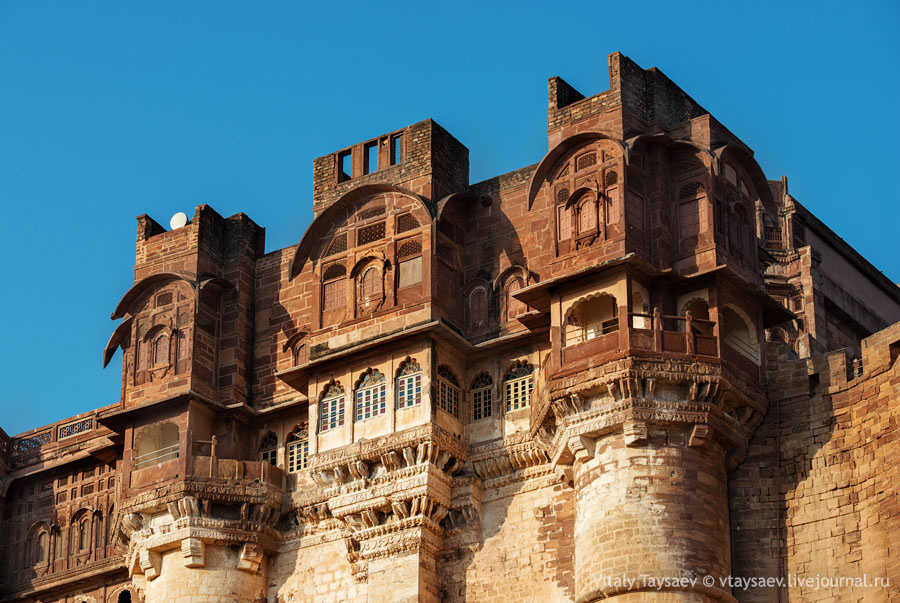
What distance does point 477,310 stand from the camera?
149ft

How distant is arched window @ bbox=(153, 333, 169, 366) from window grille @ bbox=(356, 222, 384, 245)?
533 centimetres

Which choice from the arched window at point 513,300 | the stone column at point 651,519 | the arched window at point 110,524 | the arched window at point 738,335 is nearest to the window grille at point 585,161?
the arched window at point 513,300

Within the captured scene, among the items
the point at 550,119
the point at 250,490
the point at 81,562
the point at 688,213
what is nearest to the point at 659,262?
the point at 688,213

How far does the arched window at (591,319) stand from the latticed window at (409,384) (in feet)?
12.2

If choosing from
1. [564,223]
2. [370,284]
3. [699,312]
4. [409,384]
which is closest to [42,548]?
[370,284]

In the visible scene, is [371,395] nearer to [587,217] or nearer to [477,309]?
[477,309]

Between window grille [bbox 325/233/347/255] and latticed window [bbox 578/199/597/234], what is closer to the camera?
latticed window [bbox 578/199/597/234]

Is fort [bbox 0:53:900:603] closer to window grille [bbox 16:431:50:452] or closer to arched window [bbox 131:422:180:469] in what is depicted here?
arched window [bbox 131:422:180:469]

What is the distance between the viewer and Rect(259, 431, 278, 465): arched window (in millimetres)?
47438

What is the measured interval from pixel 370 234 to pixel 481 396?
4602 mm

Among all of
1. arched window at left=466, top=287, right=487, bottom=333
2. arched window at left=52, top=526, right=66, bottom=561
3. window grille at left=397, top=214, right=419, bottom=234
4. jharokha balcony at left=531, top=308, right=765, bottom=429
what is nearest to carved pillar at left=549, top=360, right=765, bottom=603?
jharokha balcony at left=531, top=308, right=765, bottom=429

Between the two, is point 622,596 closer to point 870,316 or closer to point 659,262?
point 659,262

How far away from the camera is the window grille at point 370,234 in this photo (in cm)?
4603

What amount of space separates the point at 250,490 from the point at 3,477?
29.6ft
